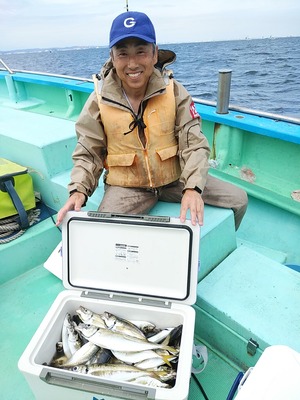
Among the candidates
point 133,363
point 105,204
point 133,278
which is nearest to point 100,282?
point 133,278

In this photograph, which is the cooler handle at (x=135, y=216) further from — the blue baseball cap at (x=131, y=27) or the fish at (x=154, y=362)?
the blue baseball cap at (x=131, y=27)

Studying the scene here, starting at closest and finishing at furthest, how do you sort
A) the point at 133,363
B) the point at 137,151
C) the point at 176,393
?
the point at 176,393 < the point at 133,363 < the point at 137,151

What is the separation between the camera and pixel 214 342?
1.84 metres

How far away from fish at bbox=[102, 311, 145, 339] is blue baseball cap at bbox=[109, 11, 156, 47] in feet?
5.16

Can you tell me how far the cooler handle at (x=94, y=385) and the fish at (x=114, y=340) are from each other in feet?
0.97

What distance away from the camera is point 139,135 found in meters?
2.06

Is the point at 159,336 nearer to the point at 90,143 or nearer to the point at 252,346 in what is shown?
the point at 252,346

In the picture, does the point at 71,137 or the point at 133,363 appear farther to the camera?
the point at 71,137

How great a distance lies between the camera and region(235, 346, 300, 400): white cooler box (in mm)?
857

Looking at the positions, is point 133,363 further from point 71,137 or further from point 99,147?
point 71,137

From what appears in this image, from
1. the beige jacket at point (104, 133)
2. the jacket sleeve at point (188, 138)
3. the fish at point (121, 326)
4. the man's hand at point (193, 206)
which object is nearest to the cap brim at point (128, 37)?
the beige jacket at point (104, 133)

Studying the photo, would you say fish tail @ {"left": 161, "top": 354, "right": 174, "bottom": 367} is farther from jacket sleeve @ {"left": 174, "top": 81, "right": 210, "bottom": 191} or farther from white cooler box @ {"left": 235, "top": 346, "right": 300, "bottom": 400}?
jacket sleeve @ {"left": 174, "top": 81, "right": 210, "bottom": 191}

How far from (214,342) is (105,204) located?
1.16 meters

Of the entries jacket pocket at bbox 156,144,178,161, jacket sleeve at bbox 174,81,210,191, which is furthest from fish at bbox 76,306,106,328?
jacket pocket at bbox 156,144,178,161
